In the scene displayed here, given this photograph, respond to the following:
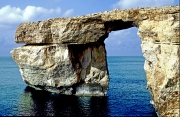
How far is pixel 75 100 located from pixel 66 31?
29.1 feet

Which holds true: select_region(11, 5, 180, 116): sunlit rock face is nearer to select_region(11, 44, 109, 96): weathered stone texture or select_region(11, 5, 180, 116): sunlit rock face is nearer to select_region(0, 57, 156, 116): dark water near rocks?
select_region(11, 44, 109, 96): weathered stone texture

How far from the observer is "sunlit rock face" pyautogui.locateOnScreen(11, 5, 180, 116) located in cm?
2255

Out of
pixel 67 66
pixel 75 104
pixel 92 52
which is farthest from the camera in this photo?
pixel 92 52

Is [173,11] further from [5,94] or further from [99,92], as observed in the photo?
[5,94]

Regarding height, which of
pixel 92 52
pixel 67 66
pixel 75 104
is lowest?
pixel 75 104

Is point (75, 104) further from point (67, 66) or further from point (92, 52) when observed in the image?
point (92, 52)

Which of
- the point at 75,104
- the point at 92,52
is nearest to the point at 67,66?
the point at 92,52

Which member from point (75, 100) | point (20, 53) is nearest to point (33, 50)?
point (20, 53)

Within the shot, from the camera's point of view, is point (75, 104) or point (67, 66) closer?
point (75, 104)

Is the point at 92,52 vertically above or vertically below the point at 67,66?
above

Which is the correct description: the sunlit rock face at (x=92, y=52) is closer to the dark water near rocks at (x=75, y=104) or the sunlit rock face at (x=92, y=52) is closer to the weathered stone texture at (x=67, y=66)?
the weathered stone texture at (x=67, y=66)

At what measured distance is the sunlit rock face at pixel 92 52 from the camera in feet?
74.0

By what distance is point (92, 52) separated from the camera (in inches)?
1478

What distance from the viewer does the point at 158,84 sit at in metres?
23.6
